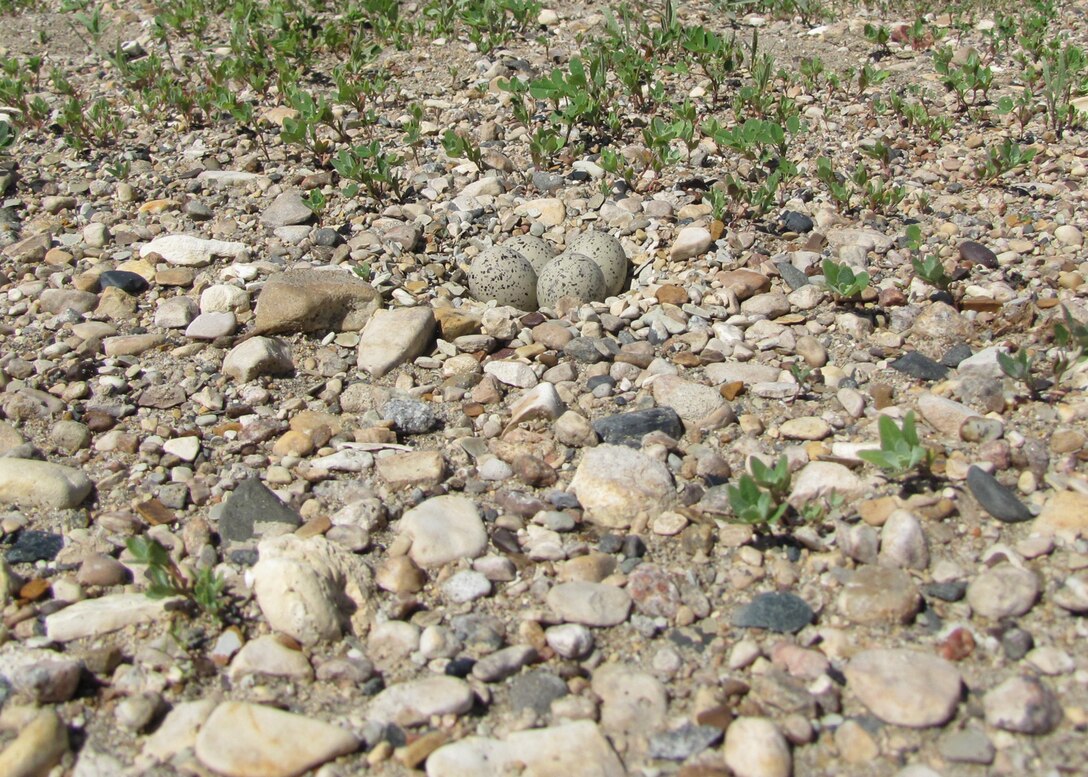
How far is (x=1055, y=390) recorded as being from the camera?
3.33m

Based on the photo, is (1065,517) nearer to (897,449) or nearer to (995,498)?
(995,498)

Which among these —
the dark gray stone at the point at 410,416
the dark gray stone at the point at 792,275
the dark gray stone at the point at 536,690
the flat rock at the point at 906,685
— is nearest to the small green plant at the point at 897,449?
the flat rock at the point at 906,685

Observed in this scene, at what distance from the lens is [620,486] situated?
3092 mm

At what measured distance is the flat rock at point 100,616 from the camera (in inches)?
105

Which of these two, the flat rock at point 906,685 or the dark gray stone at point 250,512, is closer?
the flat rock at point 906,685

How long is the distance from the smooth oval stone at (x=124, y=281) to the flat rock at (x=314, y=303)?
1.78 ft

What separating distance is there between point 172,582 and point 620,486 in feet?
4.16

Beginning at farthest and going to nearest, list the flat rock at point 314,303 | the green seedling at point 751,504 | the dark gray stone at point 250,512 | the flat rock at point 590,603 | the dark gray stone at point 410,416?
the flat rock at point 314,303 < the dark gray stone at point 410,416 < the dark gray stone at point 250,512 < the green seedling at point 751,504 < the flat rock at point 590,603

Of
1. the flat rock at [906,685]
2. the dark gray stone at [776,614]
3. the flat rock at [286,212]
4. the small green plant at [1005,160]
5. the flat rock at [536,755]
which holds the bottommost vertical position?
the flat rock at [536,755]

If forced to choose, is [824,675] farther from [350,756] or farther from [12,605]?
[12,605]

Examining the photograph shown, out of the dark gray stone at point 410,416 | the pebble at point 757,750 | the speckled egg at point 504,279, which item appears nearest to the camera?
the pebble at point 757,750

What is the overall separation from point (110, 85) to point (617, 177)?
3316 millimetres

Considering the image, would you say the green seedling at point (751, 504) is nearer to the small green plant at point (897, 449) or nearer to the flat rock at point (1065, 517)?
the small green plant at point (897, 449)

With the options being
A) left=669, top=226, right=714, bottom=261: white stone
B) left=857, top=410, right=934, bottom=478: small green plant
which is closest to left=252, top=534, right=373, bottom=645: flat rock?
left=857, top=410, right=934, bottom=478: small green plant
